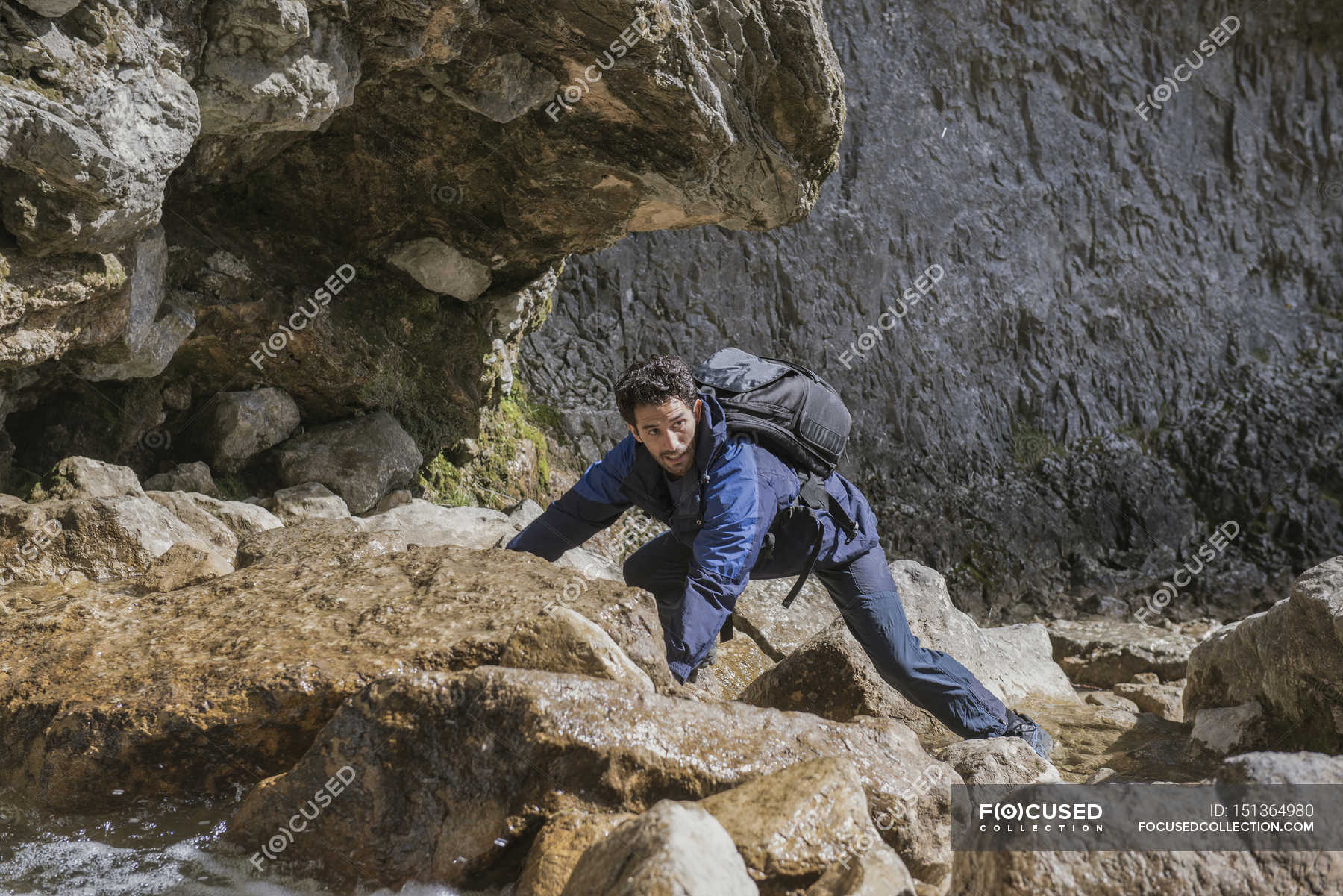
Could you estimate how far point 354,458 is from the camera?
22.0 ft

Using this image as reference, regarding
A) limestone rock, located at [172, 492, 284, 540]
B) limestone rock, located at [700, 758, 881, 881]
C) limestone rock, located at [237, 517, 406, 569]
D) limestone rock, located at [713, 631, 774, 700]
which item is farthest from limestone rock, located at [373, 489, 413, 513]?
limestone rock, located at [700, 758, 881, 881]

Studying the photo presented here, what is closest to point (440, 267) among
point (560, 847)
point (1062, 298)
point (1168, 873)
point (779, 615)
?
point (779, 615)

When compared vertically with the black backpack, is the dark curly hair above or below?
below

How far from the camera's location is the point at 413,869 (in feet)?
8.66

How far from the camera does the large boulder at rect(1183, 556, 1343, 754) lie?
4469 millimetres

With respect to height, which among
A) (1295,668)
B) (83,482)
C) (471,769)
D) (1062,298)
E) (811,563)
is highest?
(1062,298)

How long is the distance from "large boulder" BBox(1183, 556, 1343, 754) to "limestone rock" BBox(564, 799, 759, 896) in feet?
11.5

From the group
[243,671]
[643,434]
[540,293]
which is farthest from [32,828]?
[540,293]

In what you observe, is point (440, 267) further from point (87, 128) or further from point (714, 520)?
point (714, 520)

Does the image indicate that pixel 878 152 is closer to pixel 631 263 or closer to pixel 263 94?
pixel 631 263

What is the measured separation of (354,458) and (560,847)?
15.4 ft

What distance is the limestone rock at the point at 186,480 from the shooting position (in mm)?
5809

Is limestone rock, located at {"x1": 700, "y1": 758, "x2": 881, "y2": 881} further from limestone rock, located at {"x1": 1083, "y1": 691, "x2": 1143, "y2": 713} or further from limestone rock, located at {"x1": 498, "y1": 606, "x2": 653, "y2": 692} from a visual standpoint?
limestone rock, located at {"x1": 1083, "y1": 691, "x2": 1143, "y2": 713}

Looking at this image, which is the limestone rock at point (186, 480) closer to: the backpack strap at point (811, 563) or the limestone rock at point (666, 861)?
the backpack strap at point (811, 563)
